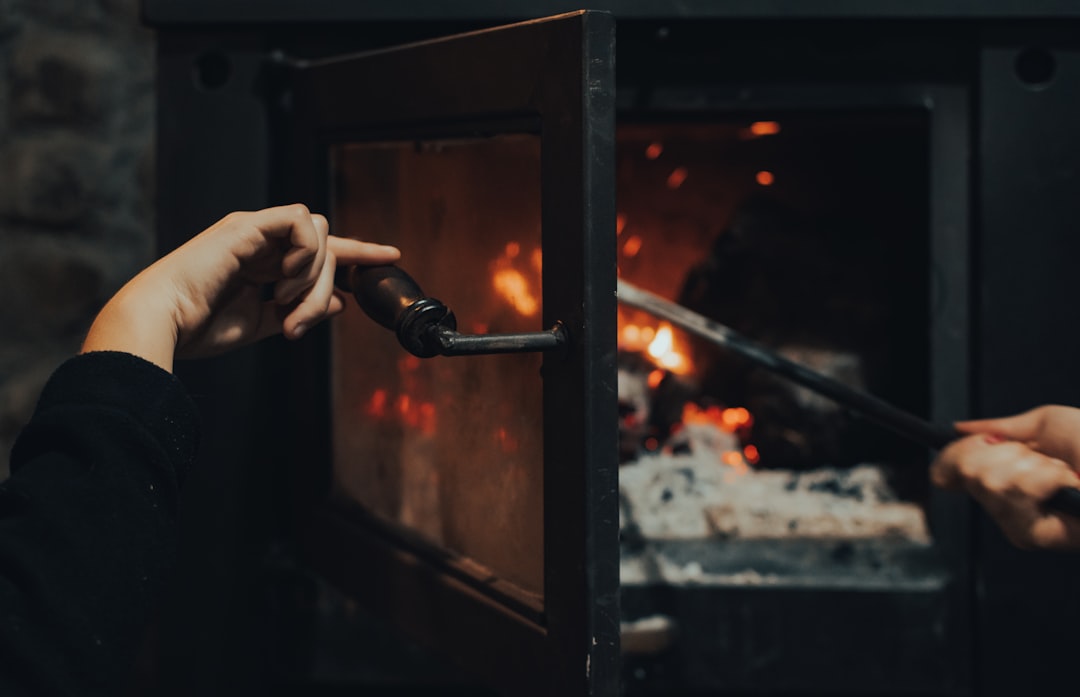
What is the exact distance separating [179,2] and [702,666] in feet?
3.26

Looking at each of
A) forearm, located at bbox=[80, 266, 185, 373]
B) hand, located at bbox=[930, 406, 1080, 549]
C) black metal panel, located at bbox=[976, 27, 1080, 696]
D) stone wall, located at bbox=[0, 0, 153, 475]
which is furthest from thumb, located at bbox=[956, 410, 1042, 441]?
stone wall, located at bbox=[0, 0, 153, 475]

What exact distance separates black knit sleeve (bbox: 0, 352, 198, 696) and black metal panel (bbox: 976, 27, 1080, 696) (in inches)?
36.9

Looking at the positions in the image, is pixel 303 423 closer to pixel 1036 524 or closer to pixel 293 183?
pixel 293 183

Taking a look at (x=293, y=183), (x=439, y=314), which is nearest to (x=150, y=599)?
(x=439, y=314)

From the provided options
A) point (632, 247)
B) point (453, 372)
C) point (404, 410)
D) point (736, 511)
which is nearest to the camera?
point (453, 372)

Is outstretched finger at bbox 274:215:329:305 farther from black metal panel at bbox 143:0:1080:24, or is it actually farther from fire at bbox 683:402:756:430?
fire at bbox 683:402:756:430

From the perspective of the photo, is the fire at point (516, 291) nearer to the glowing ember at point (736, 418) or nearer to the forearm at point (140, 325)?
the forearm at point (140, 325)

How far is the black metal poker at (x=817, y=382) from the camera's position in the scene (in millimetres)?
1001

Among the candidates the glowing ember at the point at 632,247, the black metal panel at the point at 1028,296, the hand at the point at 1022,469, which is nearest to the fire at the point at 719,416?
the glowing ember at the point at 632,247

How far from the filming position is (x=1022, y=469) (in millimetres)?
889

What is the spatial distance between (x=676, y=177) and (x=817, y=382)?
597 mm

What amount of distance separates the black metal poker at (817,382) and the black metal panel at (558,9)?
34cm

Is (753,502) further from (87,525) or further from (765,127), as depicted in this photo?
(87,525)

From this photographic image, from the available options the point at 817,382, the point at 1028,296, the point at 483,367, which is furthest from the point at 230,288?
the point at 1028,296
